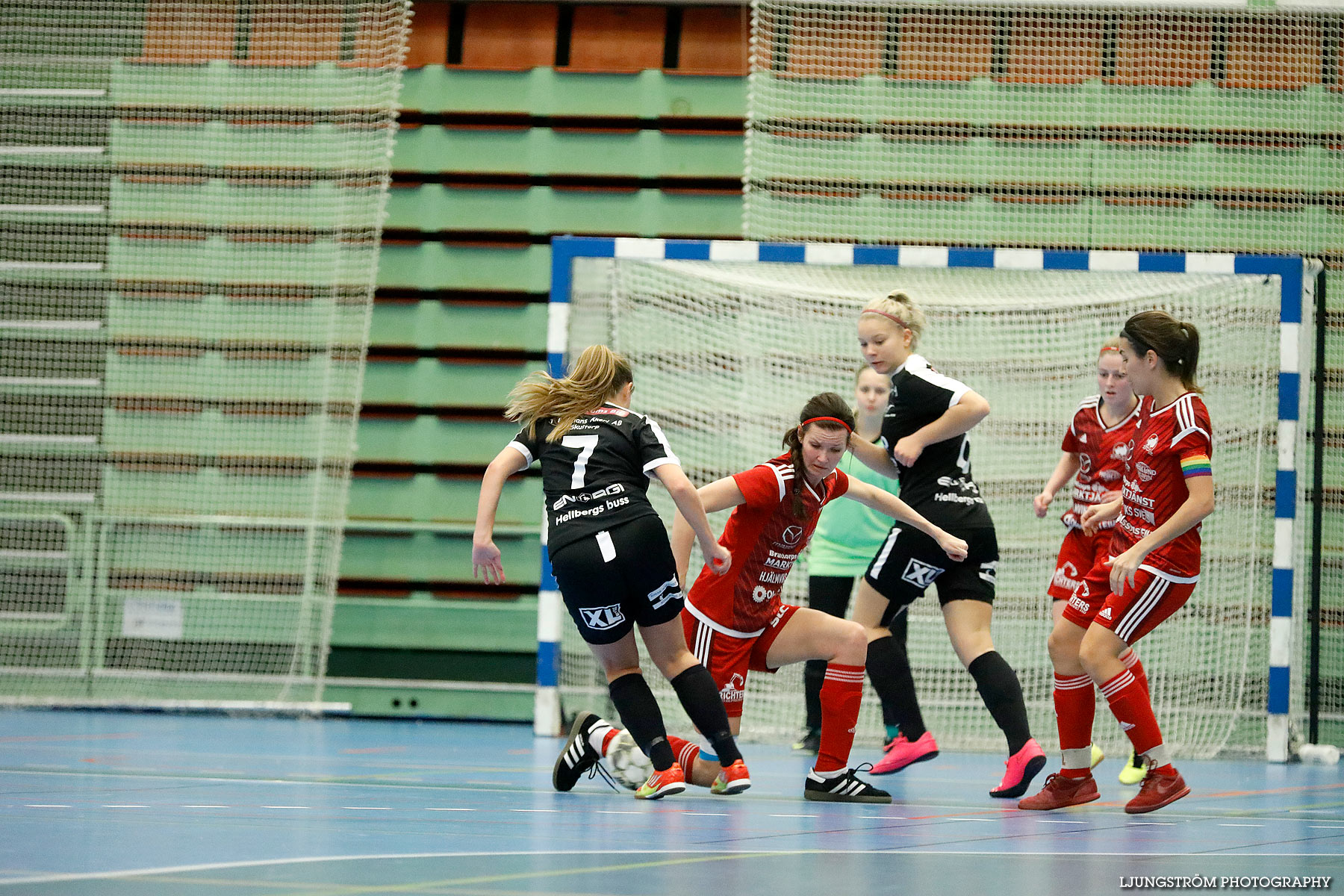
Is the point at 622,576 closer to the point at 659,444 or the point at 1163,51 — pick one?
the point at 659,444

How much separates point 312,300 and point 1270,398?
5.35m

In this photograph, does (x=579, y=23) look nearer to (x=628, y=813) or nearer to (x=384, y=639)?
(x=384, y=639)

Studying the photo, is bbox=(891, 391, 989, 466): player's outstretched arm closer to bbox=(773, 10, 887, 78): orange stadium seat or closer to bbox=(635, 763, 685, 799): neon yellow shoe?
bbox=(635, 763, 685, 799): neon yellow shoe

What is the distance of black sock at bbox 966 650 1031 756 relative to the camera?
4785 mm

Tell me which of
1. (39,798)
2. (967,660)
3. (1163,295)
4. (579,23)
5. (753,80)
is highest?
(579,23)

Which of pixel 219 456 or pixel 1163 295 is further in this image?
pixel 219 456

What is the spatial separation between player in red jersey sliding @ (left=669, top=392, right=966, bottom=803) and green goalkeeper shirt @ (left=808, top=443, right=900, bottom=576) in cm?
133

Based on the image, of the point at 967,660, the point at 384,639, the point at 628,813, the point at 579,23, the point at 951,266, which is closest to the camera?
the point at 628,813

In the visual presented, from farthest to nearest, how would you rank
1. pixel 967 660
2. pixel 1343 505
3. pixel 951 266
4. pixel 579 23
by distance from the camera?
pixel 579 23 → pixel 1343 505 → pixel 951 266 → pixel 967 660

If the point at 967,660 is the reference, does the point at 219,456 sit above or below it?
above

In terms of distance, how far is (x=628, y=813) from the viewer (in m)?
4.02

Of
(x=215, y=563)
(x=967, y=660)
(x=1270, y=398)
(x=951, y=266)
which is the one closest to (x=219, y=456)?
(x=215, y=563)

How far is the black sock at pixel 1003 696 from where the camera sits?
4785 mm

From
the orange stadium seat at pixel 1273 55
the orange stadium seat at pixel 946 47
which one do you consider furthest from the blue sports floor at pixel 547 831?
the orange stadium seat at pixel 946 47
